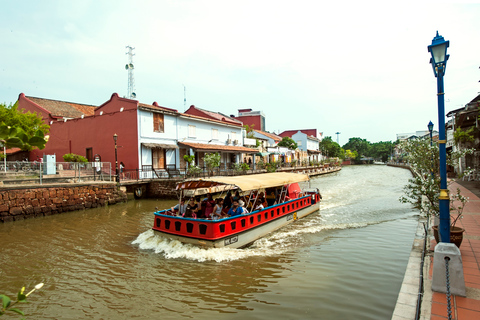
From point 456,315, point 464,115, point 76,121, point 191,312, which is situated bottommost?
point 191,312

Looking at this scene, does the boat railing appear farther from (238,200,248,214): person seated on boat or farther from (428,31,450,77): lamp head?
(428,31,450,77): lamp head

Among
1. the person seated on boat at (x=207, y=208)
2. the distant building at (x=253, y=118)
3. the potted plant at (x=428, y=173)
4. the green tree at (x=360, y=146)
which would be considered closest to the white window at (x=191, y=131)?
the person seated on boat at (x=207, y=208)

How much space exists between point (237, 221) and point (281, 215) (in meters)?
3.55

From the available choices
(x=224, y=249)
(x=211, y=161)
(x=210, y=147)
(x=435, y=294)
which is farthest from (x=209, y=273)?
(x=210, y=147)

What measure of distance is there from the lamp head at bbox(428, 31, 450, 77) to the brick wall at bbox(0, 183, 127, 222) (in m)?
18.5

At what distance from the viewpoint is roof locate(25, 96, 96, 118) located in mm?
31339

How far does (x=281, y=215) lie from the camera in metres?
13.3

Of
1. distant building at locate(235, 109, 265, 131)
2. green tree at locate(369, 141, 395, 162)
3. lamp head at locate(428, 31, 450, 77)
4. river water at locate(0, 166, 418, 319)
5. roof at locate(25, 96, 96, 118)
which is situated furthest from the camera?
green tree at locate(369, 141, 395, 162)

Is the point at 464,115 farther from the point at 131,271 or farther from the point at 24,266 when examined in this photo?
the point at 24,266

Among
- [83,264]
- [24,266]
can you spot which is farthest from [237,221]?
[24,266]

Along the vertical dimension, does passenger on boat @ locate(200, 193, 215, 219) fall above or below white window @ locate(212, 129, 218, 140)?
below

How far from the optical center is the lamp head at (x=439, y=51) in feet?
18.6

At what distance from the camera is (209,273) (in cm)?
827

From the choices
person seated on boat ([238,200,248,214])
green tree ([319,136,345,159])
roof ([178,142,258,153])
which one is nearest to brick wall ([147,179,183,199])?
roof ([178,142,258,153])
